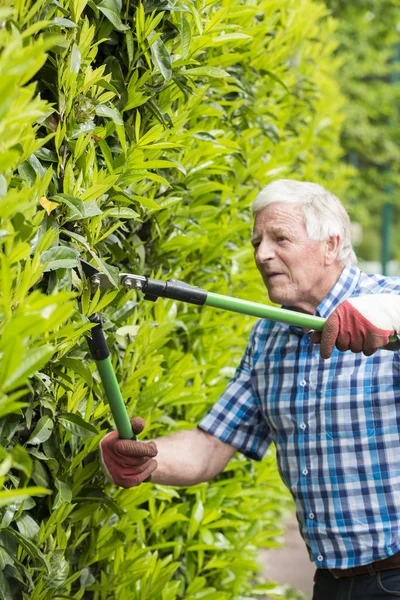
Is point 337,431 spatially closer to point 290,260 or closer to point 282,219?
point 290,260

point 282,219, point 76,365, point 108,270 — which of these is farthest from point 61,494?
point 282,219

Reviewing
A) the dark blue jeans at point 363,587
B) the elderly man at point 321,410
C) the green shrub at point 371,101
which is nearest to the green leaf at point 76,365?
the elderly man at point 321,410

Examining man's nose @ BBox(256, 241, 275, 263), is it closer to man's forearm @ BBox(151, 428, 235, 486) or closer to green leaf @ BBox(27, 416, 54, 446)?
man's forearm @ BBox(151, 428, 235, 486)

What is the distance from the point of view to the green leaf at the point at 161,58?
1959 millimetres

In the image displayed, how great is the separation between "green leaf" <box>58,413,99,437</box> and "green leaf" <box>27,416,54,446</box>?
7 cm

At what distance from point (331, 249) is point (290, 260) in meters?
0.20

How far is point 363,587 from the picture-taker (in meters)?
2.50

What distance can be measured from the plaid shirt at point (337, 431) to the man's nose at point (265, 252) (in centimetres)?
25

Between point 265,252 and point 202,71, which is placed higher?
point 202,71

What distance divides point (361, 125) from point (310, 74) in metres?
9.25

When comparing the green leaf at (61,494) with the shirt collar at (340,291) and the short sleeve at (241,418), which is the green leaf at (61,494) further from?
the shirt collar at (340,291)

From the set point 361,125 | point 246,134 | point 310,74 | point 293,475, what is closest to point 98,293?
point 293,475

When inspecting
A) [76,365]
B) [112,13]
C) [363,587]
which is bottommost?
[363,587]

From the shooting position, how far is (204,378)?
10.2 feet
